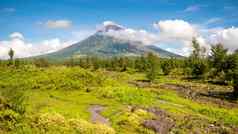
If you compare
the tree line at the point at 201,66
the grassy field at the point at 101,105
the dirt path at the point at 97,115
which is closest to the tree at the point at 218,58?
the tree line at the point at 201,66

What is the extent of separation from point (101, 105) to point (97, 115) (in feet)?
32.8

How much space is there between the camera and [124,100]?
63.2 meters

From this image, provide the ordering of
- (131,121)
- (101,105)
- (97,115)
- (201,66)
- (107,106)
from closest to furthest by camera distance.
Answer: (131,121) → (97,115) → (107,106) → (101,105) → (201,66)

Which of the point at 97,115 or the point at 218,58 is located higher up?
the point at 218,58

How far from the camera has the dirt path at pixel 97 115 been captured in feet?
141

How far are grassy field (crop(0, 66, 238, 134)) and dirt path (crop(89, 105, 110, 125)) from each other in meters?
0.74

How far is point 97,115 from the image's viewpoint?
48.3 m

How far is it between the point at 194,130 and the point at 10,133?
24520 millimetres

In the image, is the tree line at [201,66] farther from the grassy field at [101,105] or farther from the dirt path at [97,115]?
the dirt path at [97,115]

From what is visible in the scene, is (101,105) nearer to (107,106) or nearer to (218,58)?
(107,106)

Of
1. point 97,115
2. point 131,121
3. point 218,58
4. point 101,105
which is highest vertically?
point 218,58

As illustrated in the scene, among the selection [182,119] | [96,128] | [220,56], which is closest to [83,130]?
→ [96,128]

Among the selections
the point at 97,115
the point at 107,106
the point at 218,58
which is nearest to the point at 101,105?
the point at 107,106

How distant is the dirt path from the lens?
4312 centimetres
